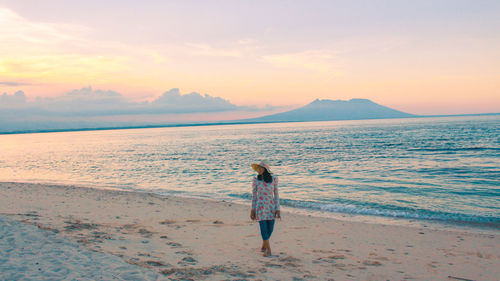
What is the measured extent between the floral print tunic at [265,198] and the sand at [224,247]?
1069 mm

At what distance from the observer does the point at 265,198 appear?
24.3ft

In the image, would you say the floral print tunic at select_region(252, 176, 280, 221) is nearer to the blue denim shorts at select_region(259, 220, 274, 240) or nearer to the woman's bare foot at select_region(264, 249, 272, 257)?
the blue denim shorts at select_region(259, 220, 274, 240)

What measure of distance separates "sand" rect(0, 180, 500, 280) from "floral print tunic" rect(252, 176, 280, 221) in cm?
107

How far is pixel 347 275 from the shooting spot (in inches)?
264

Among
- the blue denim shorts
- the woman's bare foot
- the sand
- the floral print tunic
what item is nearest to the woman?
the floral print tunic

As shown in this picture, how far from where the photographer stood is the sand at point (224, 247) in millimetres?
6465

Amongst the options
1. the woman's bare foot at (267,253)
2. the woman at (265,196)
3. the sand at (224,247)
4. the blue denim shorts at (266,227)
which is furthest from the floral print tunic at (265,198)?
the sand at (224,247)

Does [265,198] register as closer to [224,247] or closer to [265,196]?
[265,196]

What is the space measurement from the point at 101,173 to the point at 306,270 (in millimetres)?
26600

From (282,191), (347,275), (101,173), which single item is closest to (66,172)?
(101,173)

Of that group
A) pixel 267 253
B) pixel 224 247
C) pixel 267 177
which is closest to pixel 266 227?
pixel 267 253

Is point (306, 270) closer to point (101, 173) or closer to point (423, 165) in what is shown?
point (423, 165)

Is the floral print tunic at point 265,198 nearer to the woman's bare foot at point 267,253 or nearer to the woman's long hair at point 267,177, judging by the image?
the woman's long hair at point 267,177

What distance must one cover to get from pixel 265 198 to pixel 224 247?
2.08 metres
